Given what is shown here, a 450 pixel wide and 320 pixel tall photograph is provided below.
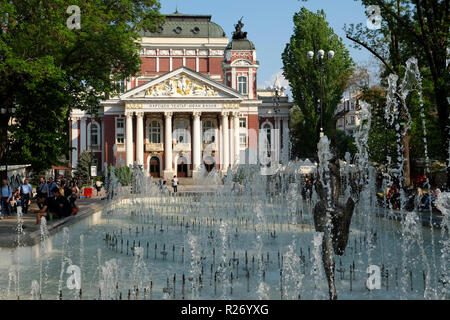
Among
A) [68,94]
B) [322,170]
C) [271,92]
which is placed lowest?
[322,170]

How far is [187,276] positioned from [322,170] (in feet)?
11.0

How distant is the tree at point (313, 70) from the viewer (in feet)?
133

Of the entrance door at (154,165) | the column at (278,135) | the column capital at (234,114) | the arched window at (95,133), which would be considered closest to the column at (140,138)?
the entrance door at (154,165)

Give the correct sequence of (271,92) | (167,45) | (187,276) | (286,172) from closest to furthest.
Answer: (187,276) < (286,172) < (167,45) < (271,92)

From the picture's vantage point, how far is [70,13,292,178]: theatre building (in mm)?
47938

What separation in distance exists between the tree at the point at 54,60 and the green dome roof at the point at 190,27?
127 ft

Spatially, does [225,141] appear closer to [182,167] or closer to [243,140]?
[243,140]

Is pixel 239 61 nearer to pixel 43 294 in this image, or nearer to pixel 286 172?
pixel 286 172

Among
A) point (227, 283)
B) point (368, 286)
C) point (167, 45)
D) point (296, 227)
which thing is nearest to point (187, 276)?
point (227, 283)

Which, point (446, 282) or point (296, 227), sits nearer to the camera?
point (446, 282)

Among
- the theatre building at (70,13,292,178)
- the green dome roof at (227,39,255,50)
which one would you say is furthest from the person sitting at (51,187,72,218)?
the green dome roof at (227,39,255,50)

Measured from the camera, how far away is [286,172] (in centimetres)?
2992

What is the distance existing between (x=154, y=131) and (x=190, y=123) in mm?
4170

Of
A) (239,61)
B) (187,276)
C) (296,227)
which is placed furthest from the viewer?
(239,61)
